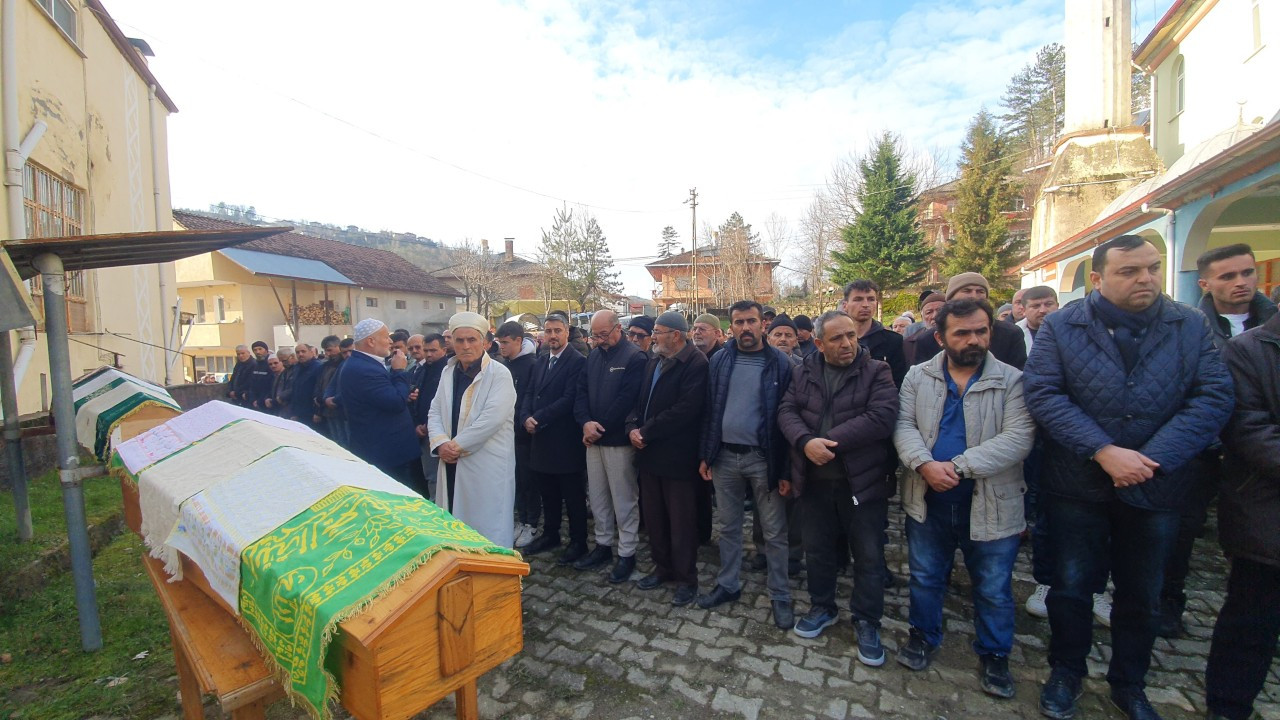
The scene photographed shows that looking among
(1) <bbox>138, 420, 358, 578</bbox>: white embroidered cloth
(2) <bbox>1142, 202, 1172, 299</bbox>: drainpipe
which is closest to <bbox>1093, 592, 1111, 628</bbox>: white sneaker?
(1) <bbox>138, 420, 358, 578</bbox>: white embroidered cloth

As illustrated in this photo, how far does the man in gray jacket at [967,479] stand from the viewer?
297cm

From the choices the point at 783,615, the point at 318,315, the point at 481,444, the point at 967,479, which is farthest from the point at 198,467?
the point at 318,315

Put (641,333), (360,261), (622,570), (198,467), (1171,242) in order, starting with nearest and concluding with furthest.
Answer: (198,467), (622,570), (641,333), (1171,242), (360,261)

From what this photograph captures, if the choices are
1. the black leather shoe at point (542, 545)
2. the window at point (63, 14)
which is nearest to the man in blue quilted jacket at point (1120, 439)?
the black leather shoe at point (542, 545)

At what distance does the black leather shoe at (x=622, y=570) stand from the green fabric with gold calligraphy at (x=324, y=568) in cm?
262

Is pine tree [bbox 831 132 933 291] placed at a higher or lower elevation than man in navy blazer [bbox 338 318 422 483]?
higher

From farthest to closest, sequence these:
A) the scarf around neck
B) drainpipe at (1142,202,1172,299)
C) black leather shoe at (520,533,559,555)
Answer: drainpipe at (1142,202,1172,299), black leather shoe at (520,533,559,555), the scarf around neck

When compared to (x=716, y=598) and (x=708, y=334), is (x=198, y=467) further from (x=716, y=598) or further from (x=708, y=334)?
(x=708, y=334)

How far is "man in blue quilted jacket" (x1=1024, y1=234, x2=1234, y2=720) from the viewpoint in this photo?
8.41ft

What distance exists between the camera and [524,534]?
18.1ft

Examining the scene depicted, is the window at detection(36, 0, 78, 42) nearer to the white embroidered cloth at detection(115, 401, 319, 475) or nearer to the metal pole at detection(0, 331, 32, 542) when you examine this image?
the metal pole at detection(0, 331, 32, 542)

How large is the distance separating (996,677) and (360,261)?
112 feet

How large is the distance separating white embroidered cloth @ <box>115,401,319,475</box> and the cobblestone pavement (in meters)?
1.96

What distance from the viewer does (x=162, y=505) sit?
8.77ft
